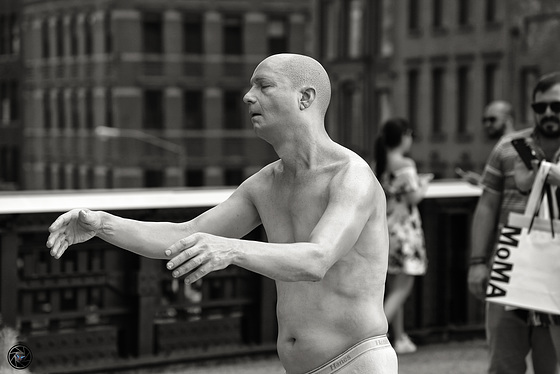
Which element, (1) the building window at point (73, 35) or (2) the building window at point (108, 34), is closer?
(2) the building window at point (108, 34)

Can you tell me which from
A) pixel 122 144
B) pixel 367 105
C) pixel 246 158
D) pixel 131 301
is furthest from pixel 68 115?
pixel 131 301

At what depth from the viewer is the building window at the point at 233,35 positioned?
6475 centimetres

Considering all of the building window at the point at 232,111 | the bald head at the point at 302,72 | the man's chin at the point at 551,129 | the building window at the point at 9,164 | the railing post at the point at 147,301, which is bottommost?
the building window at the point at 9,164

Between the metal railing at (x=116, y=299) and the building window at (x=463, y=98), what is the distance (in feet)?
116

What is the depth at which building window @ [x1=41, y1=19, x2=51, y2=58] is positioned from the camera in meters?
65.5

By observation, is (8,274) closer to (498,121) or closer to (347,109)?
(498,121)

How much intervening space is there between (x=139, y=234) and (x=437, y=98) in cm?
Result: 4282

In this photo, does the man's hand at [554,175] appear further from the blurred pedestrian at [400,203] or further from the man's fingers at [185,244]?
the blurred pedestrian at [400,203]

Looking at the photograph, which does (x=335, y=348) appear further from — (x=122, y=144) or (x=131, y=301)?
(x=122, y=144)

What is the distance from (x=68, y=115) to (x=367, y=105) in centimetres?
2025

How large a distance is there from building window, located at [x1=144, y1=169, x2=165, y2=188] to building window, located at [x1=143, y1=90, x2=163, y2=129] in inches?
94.0

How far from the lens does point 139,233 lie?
3.33m

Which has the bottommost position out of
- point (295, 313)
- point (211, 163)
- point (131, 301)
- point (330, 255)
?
point (211, 163)

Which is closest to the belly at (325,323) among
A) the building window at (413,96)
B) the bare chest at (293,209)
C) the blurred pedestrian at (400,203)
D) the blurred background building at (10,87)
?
the bare chest at (293,209)
